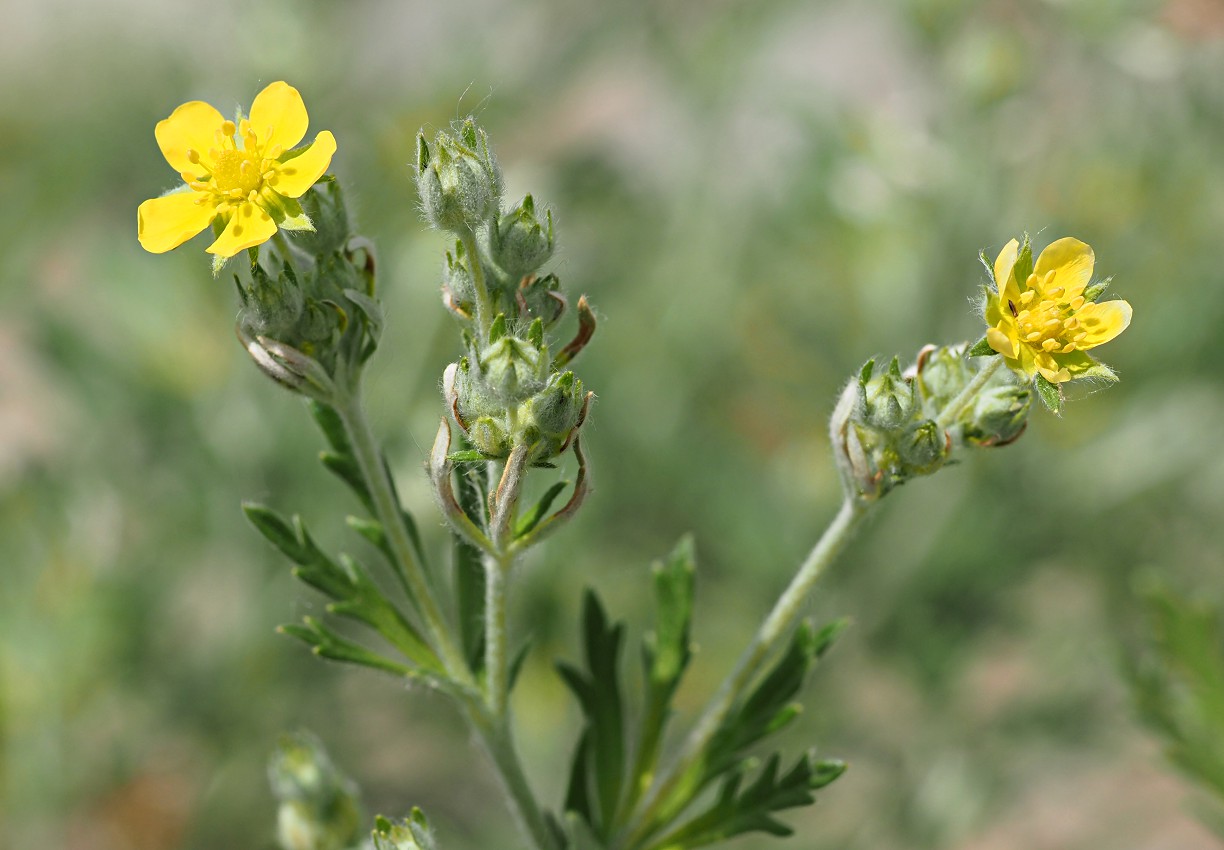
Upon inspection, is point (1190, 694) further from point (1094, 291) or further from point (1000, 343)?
point (1000, 343)

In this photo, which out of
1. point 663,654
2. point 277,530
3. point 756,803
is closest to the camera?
point 277,530

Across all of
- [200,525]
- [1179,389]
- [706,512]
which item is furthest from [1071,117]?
[200,525]

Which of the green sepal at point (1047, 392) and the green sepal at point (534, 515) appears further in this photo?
the green sepal at point (534, 515)

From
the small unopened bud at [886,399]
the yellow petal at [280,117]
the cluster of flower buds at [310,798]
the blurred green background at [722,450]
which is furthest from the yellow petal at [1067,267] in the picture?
the blurred green background at [722,450]

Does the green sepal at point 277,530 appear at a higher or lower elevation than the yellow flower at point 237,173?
lower

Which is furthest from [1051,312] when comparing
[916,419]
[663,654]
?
[663,654]

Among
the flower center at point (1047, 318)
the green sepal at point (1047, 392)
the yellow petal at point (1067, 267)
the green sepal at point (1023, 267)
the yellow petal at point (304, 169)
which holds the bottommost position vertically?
the green sepal at point (1047, 392)

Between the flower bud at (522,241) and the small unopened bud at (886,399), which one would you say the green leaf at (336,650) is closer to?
the flower bud at (522,241)
